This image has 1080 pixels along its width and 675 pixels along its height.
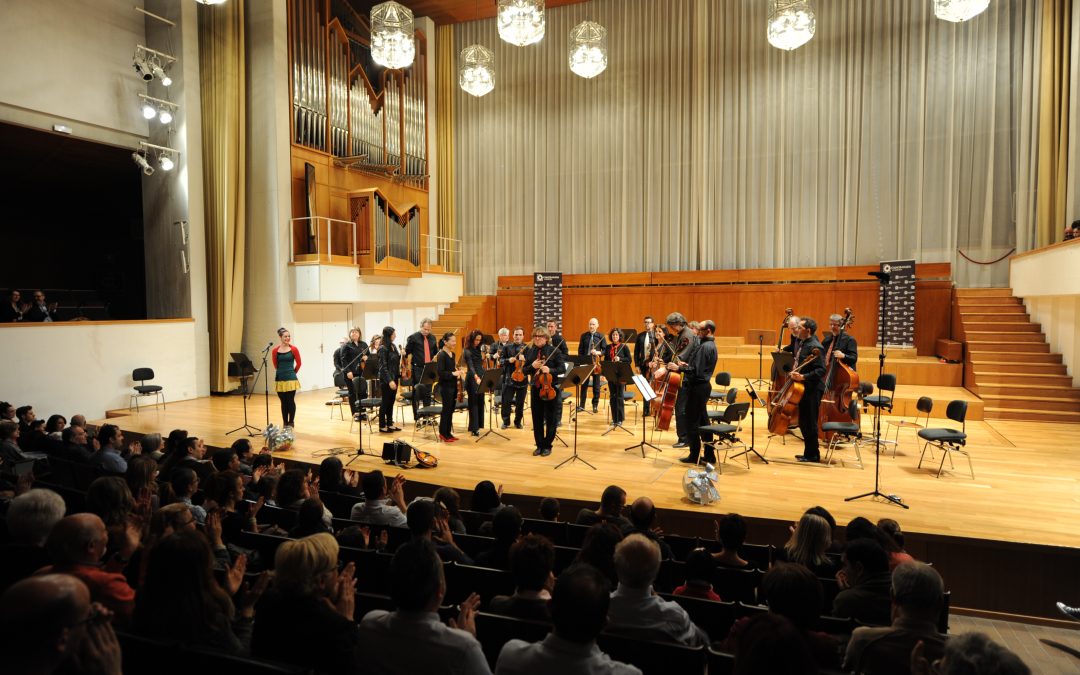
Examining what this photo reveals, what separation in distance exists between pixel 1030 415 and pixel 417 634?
10758mm

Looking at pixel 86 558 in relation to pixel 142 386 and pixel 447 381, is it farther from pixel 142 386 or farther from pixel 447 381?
pixel 142 386

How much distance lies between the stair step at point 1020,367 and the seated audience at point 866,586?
949cm

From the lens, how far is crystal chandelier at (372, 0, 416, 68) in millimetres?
8328

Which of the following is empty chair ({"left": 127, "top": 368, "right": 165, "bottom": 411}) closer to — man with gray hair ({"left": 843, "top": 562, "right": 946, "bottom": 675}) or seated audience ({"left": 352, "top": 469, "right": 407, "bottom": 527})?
seated audience ({"left": 352, "top": 469, "right": 407, "bottom": 527})

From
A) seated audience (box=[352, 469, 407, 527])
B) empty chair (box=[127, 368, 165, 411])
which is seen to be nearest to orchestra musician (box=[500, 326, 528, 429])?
seated audience (box=[352, 469, 407, 527])

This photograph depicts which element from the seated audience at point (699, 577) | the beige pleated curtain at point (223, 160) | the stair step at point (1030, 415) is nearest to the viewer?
the seated audience at point (699, 577)

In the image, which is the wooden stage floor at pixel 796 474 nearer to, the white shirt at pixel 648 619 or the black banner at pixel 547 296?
the white shirt at pixel 648 619

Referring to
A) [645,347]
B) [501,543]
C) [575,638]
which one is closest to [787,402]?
[645,347]

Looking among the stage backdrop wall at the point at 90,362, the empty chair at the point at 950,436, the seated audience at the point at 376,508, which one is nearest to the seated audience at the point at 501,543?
the seated audience at the point at 376,508

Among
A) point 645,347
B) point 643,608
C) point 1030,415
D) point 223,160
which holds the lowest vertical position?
point 1030,415

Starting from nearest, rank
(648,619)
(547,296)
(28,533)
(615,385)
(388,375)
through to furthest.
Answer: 1. (648,619)
2. (28,533)
3. (388,375)
4. (615,385)
5. (547,296)

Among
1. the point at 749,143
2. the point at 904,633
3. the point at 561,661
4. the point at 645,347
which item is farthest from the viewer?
the point at 749,143

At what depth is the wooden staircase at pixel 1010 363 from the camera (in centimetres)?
971

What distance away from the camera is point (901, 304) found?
40.8 ft
